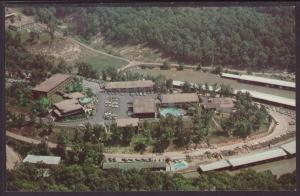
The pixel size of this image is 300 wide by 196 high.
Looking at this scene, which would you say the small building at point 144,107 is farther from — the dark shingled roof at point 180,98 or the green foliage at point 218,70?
the green foliage at point 218,70

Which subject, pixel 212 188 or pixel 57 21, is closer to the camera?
pixel 212 188

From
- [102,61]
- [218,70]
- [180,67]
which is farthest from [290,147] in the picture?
[102,61]

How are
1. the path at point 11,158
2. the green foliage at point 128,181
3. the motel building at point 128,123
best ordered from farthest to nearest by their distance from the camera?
the motel building at point 128,123 < the path at point 11,158 < the green foliage at point 128,181

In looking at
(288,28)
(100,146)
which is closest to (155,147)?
(100,146)

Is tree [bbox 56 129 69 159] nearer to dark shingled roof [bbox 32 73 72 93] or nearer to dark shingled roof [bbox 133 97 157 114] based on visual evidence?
dark shingled roof [bbox 32 73 72 93]

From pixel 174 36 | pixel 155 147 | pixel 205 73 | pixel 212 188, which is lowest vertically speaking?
pixel 212 188

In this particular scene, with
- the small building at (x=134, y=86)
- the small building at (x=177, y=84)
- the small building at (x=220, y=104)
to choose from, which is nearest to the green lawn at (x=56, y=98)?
the small building at (x=134, y=86)

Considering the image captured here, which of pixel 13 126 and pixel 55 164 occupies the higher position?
pixel 13 126

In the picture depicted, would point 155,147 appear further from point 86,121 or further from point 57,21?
point 57,21

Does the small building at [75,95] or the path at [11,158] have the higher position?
the small building at [75,95]
